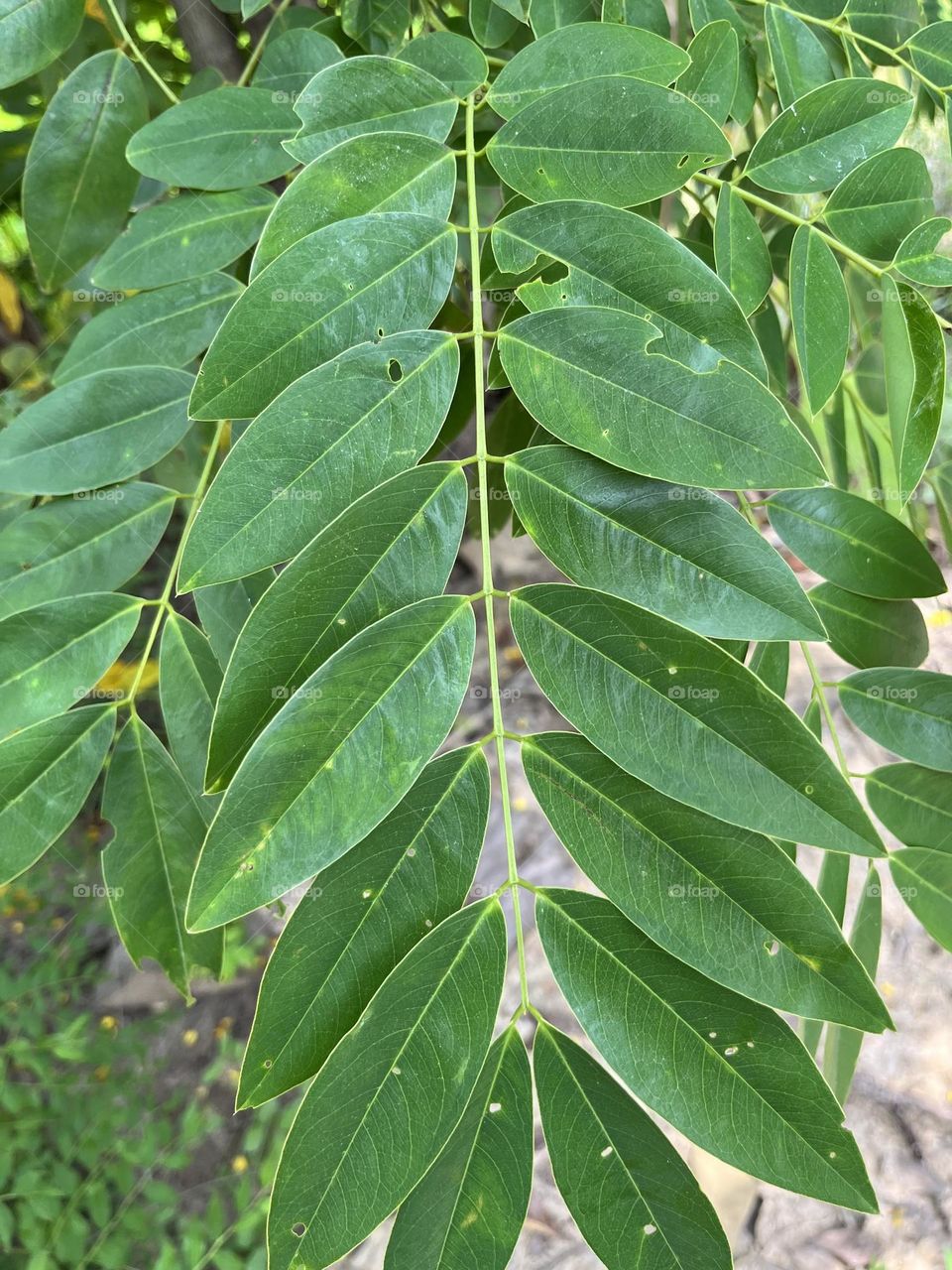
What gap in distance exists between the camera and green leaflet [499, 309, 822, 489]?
0.42m

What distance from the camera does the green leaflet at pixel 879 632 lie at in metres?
0.63

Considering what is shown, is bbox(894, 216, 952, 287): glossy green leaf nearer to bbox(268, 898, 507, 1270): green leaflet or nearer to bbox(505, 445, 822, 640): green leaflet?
bbox(505, 445, 822, 640): green leaflet

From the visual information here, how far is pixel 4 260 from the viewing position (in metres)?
1.22

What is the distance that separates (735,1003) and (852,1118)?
1.41 metres

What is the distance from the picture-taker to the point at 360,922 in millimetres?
→ 427

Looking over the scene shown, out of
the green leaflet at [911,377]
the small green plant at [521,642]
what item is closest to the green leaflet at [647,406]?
the small green plant at [521,642]

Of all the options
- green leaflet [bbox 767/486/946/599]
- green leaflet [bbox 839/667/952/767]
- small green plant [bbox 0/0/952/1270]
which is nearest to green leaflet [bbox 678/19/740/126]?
small green plant [bbox 0/0/952/1270]

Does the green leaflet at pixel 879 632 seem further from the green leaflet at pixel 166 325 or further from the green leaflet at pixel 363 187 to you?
the green leaflet at pixel 166 325

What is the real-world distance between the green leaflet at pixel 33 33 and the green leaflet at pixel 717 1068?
651 mm

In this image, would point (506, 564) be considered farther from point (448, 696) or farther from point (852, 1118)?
point (448, 696)

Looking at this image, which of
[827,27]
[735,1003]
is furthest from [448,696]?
[827,27]

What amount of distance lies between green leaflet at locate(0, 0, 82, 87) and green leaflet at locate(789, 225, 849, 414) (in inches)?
19.7

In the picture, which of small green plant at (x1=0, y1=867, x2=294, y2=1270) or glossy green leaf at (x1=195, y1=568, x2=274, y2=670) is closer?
glossy green leaf at (x1=195, y1=568, x2=274, y2=670)

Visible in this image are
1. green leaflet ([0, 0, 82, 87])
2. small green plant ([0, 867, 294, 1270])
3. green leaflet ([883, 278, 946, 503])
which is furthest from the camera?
small green plant ([0, 867, 294, 1270])
